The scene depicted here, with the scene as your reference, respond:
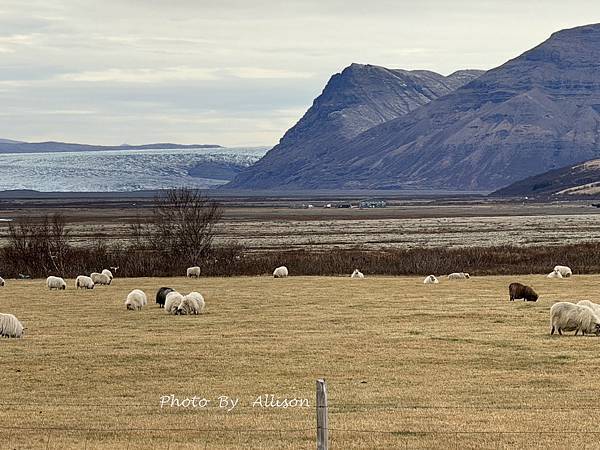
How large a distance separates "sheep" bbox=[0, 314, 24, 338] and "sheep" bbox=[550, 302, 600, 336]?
14787mm

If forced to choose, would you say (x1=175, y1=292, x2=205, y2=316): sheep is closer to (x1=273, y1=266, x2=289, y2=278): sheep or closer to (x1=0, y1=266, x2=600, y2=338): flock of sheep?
(x1=0, y1=266, x2=600, y2=338): flock of sheep

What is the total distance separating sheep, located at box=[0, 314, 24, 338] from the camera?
29141 mm

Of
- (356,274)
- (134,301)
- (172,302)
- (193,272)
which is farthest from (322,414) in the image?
(193,272)

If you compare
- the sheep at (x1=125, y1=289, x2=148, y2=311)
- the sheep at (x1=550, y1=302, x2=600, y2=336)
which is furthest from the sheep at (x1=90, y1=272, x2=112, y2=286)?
the sheep at (x1=550, y1=302, x2=600, y2=336)

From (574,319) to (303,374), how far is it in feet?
30.8

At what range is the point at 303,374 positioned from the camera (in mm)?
22547

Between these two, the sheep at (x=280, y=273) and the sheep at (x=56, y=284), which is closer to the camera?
the sheep at (x=56, y=284)

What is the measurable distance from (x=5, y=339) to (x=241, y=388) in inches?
410

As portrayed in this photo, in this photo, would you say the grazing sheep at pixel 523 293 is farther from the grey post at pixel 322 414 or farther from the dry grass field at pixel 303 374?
the grey post at pixel 322 414

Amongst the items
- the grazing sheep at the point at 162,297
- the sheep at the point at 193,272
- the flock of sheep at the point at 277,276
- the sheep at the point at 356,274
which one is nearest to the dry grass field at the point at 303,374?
the flock of sheep at the point at 277,276

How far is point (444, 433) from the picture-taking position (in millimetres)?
16094

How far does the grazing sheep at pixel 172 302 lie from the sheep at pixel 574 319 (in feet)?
43.9

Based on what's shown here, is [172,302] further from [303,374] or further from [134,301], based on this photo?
[303,374]

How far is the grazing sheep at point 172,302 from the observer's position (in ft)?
119
